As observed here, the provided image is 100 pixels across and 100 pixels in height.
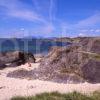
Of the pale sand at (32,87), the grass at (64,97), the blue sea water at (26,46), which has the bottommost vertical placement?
the blue sea water at (26,46)

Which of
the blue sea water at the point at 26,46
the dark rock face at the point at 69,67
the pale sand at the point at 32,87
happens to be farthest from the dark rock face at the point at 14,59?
the blue sea water at the point at 26,46

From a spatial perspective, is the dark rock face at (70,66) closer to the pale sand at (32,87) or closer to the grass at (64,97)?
the pale sand at (32,87)

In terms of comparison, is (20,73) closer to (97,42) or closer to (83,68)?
(83,68)

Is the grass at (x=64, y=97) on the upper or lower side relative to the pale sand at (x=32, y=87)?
upper

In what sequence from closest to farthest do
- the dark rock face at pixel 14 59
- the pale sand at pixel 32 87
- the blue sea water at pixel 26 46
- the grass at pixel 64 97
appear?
the grass at pixel 64 97 → the pale sand at pixel 32 87 → the dark rock face at pixel 14 59 → the blue sea water at pixel 26 46

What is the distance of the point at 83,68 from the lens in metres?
15.7

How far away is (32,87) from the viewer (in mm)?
14016

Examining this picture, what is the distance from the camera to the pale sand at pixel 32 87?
1270 cm

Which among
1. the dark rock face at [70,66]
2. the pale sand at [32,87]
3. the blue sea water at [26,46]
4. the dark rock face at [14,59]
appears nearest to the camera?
the pale sand at [32,87]

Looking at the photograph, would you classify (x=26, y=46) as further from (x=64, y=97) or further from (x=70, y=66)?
(x=64, y=97)

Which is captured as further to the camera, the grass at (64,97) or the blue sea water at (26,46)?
the blue sea water at (26,46)

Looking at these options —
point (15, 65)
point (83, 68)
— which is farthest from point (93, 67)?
point (15, 65)

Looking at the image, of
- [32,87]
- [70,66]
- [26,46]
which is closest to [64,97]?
[32,87]

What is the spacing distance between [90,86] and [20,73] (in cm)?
486
